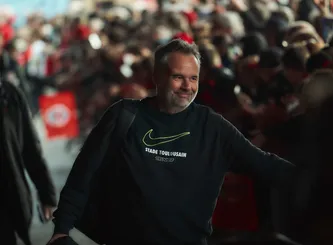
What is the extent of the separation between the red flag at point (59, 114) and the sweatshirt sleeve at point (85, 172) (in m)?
9.71

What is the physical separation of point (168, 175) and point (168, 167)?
0.04 meters

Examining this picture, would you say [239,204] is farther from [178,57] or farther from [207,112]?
[178,57]

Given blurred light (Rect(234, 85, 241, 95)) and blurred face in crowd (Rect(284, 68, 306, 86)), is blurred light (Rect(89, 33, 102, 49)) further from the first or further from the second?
blurred face in crowd (Rect(284, 68, 306, 86))

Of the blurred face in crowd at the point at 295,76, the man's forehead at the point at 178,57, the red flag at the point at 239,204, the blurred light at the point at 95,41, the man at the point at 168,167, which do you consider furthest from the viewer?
the blurred light at the point at 95,41

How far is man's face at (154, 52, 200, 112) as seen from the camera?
12.9 feet

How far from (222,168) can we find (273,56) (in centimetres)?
323

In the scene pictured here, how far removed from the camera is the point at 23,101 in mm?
5586

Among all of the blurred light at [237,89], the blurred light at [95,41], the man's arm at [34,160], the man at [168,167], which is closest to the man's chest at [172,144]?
the man at [168,167]

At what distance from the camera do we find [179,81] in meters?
3.97

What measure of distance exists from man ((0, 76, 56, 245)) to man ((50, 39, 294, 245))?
1705mm

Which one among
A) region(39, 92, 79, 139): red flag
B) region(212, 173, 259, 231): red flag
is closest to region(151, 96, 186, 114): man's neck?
region(212, 173, 259, 231): red flag

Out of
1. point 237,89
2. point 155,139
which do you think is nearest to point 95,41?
point 237,89

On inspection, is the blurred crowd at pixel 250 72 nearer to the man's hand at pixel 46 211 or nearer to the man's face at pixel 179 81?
the man's face at pixel 179 81

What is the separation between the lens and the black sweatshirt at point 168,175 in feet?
12.7
